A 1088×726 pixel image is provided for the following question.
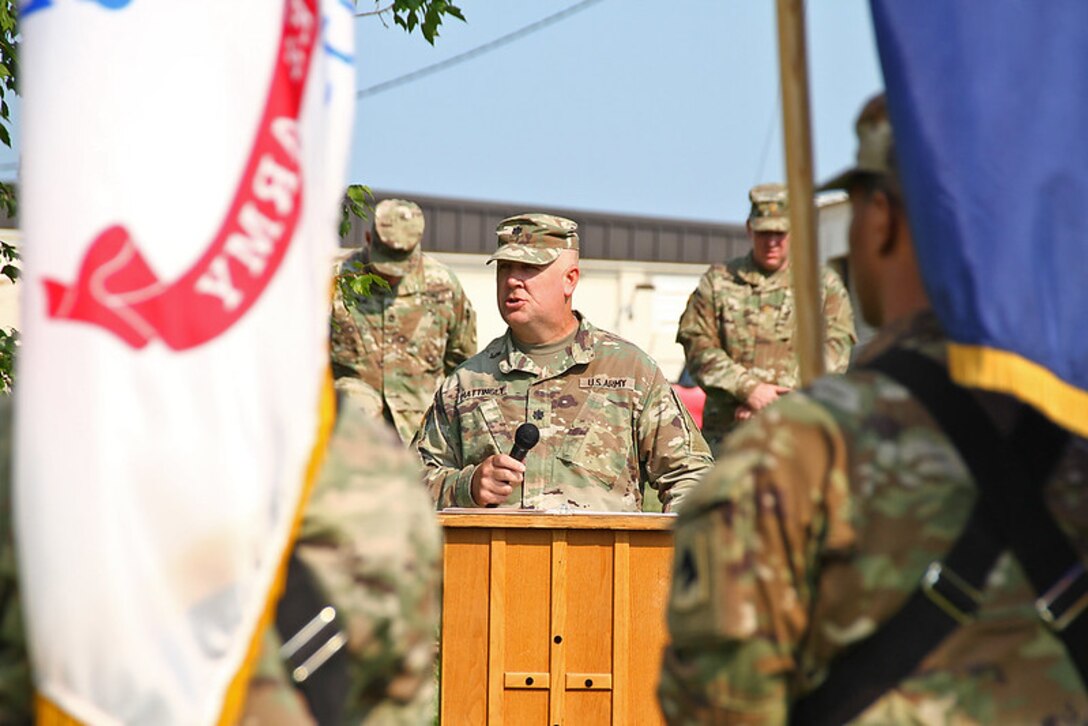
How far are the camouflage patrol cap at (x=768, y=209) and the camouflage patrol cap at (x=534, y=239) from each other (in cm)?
335

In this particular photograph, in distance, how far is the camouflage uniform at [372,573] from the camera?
2.92 m

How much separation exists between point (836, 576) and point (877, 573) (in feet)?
0.22

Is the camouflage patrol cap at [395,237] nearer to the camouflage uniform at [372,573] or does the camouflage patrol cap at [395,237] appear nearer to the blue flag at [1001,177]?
the blue flag at [1001,177]

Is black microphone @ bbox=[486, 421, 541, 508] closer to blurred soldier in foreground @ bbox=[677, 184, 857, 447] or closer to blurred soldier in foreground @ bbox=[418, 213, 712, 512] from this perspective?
blurred soldier in foreground @ bbox=[418, 213, 712, 512]

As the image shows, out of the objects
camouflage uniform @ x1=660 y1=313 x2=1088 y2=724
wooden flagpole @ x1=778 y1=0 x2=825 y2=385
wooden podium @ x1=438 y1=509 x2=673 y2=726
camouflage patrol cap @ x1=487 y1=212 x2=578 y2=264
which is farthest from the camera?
camouflage patrol cap @ x1=487 y1=212 x2=578 y2=264

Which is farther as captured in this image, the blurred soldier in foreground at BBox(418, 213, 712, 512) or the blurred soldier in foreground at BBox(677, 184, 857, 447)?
the blurred soldier in foreground at BBox(677, 184, 857, 447)

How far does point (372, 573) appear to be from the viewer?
2936 mm

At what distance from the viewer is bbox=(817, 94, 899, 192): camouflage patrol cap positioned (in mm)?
3330

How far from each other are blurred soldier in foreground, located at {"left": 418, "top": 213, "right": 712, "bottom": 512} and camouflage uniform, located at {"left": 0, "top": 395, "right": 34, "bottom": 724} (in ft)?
16.0

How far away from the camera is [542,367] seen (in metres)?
8.01

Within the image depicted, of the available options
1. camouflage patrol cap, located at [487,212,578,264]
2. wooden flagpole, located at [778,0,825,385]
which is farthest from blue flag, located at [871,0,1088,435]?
camouflage patrol cap, located at [487,212,578,264]

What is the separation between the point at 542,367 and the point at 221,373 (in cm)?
517

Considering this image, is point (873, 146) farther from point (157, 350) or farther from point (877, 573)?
point (157, 350)

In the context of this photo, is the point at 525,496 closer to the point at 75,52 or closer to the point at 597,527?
the point at 597,527
